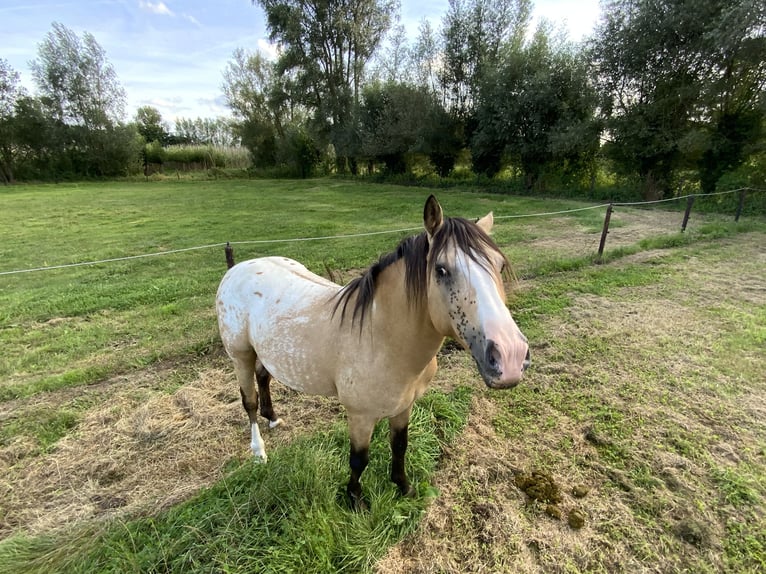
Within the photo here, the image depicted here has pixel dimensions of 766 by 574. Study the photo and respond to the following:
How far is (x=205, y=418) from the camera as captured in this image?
256cm

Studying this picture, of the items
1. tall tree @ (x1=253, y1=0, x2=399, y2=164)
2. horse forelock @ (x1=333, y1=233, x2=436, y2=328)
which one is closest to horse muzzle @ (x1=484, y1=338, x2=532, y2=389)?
horse forelock @ (x1=333, y1=233, x2=436, y2=328)

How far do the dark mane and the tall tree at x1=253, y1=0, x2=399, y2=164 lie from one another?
22758 mm

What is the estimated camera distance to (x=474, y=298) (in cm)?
107

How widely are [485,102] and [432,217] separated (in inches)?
686

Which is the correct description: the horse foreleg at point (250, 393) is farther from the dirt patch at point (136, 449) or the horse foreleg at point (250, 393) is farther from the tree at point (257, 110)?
the tree at point (257, 110)

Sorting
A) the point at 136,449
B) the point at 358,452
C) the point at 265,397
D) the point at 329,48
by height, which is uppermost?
the point at 329,48

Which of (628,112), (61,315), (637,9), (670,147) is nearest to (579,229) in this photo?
(670,147)

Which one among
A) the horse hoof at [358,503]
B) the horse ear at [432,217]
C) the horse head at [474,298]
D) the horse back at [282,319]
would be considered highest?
the horse ear at [432,217]

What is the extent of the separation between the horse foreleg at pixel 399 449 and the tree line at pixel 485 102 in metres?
13.1

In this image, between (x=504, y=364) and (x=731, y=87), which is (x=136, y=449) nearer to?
(x=504, y=364)

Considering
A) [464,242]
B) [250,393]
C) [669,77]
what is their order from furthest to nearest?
[669,77]
[250,393]
[464,242]

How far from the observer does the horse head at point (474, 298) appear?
99 centimetres

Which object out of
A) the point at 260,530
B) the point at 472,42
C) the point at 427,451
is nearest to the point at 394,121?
the point at 472,42

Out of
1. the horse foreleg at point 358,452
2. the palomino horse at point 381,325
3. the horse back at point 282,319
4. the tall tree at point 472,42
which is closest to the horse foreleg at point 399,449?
the palomino horse at point 381,325
